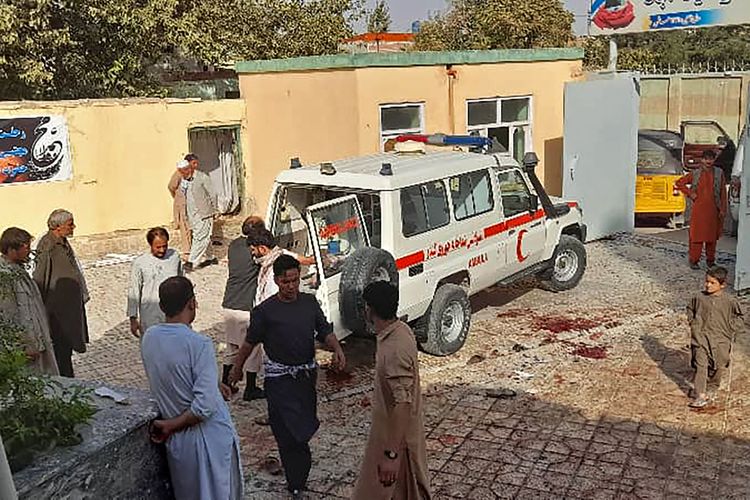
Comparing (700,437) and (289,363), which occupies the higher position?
(289,363)

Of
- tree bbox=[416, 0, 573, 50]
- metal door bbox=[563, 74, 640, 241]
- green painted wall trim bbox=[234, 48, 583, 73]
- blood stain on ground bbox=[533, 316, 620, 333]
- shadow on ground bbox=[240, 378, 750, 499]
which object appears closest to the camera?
shadow on ground bbox=[240, 378, 750, 499]

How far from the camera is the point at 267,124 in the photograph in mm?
15312

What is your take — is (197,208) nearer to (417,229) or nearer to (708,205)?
(417,229)

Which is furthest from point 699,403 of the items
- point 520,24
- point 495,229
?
point 520,24

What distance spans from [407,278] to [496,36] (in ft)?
64.3

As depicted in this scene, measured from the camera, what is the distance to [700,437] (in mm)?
6422

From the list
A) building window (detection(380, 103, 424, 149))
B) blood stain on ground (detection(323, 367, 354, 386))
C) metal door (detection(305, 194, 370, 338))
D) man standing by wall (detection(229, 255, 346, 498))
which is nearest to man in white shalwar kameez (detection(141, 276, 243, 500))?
man standing by wall (detection(229, 255, 346, 498))

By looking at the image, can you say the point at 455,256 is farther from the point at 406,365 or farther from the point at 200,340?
the point at 200,340

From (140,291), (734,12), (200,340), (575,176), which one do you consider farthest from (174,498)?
(734,12)

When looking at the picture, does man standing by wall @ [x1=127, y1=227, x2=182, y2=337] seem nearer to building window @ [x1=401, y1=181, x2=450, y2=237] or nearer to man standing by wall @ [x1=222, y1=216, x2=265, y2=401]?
man standing by wall @ [x1=222, y1=216, x2=265, y2=401]

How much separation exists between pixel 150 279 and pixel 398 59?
878 centimetres

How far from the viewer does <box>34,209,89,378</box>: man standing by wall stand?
264 inches

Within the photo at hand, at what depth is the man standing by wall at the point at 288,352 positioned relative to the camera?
523 centimetres

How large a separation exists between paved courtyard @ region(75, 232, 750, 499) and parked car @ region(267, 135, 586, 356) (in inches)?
25.7
